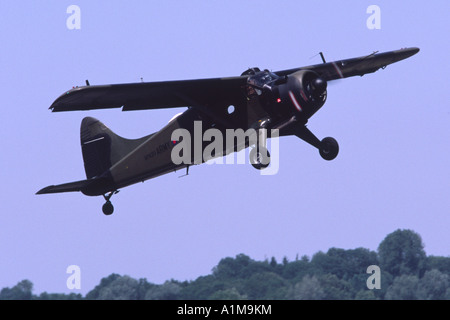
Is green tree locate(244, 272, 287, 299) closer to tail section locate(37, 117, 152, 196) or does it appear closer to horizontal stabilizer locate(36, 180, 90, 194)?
tail section locate(37, 117, 152, 196)

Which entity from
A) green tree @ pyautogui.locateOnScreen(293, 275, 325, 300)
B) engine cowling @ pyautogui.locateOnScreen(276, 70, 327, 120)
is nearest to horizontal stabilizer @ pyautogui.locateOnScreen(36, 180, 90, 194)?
engine cowling @ pyautogui.locateOnScreen(276, 70, 327, 120)

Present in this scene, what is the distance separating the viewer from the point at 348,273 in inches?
4333

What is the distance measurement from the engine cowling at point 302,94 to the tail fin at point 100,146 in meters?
5.99

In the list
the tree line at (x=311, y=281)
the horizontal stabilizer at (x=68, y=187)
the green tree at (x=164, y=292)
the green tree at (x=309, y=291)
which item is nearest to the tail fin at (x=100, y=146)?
the horizontal stabilizer at (x=68, y=187)

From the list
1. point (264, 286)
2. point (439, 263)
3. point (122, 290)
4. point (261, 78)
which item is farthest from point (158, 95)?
point (439, 263)

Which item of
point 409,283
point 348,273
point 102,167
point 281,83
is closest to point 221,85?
point 281,83

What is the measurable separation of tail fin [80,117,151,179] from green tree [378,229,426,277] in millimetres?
81519

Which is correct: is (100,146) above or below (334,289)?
above

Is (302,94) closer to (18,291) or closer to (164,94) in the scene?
(164,94)

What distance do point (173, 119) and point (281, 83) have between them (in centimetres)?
392

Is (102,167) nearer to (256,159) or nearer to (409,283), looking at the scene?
(256,159)

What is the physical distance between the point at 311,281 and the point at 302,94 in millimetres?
64163

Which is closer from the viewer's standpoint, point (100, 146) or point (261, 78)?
point (261, 78)

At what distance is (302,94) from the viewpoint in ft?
84.7
